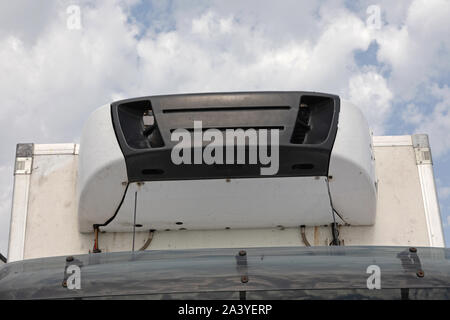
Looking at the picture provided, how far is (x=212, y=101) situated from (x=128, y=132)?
19.1 inches

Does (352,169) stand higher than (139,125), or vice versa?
(139,125)

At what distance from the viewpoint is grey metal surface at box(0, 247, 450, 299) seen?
219 cm

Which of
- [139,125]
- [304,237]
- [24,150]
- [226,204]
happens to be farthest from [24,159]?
[304,237]

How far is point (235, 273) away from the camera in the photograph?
7.34 ft

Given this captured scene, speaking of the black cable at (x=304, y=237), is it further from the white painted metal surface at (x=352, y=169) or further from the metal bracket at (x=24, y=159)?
the metal bracket at (x=24, y=159)

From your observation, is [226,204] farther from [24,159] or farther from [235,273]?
[24,159]

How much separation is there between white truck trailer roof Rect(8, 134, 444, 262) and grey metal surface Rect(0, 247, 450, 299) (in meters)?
1.13

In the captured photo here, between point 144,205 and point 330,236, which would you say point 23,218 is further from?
point 330,236

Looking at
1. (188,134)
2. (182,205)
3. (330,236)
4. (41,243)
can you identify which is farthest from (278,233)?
(41,243)

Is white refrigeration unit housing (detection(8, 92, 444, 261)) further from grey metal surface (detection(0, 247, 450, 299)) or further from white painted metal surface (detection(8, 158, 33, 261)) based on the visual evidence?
grey metal surface (detection(0, 247, 450, 299))

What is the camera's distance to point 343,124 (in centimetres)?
322

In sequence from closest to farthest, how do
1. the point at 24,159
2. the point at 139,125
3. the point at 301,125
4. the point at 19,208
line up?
1. the point at 301,125
2. the point at 139,125
3. the point at 19,208
4. the point at 24,159

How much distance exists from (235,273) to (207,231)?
4.44ft

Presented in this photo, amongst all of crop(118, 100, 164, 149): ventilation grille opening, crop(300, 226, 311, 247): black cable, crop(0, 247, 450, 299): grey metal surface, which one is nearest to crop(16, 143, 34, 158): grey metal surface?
crop(118, 100, 164, 149): ventilation grille opening
